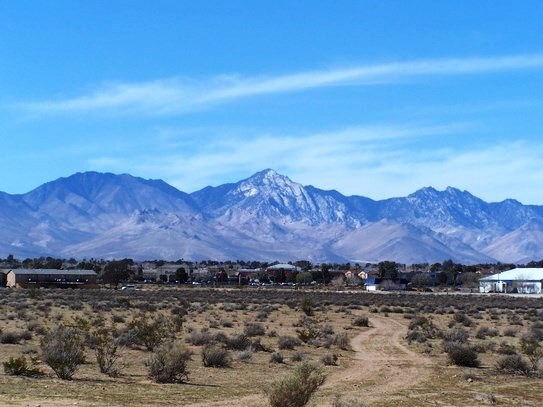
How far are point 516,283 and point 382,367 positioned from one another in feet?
371

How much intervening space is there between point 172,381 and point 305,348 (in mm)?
11291

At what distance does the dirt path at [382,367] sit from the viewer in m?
23.1

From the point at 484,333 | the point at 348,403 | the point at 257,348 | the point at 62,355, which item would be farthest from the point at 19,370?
the point at 484,333

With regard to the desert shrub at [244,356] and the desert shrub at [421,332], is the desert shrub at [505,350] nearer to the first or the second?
the desert shrub at [421,332]

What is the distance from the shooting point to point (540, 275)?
137125mm

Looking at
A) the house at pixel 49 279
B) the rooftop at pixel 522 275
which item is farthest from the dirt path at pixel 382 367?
the rooftop at pixel 522 275

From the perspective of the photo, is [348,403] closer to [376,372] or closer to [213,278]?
[376,372]

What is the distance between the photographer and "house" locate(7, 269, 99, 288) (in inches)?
4678

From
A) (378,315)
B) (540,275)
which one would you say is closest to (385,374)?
(378,315)

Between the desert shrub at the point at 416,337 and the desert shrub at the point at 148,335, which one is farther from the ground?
the desert shrub at the point at 148,335

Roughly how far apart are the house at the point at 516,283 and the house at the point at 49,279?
60.8m

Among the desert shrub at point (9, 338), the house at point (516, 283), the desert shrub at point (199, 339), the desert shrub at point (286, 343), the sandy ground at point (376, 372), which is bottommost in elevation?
the sandy ground at point (376, 372)

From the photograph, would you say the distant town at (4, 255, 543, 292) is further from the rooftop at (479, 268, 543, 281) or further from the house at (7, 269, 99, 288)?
the rooftop at (479, 268, 543, 281)

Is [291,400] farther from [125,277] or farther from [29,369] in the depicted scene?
[125,277]
